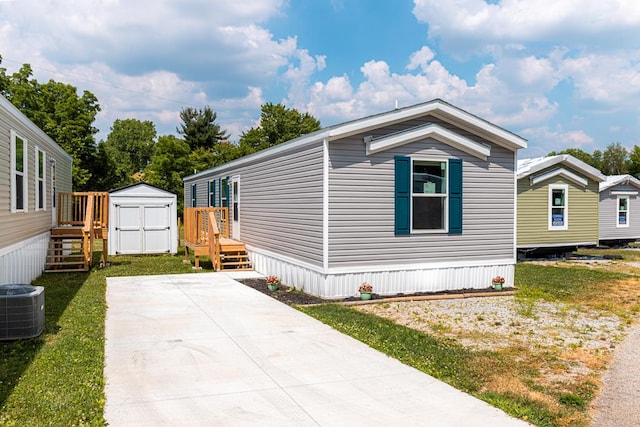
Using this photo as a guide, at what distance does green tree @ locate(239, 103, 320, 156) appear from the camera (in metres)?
43.9

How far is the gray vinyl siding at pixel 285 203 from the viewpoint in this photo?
31.5 feet

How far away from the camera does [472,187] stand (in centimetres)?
1039

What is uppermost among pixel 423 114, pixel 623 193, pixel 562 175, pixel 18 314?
pixel 423 114

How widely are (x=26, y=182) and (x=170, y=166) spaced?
26.7 metres

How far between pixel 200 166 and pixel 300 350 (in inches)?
1321

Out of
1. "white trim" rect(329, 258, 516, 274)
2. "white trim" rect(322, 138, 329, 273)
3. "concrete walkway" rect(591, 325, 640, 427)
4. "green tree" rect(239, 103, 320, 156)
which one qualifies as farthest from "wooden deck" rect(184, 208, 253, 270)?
"green tree" rect(239, 103, 320, 156)

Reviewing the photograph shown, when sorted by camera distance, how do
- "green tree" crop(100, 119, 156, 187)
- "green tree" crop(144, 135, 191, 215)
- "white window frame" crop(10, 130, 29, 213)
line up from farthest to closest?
"green tree" crop(100, 119, 156, 187) → "green tree" crop(144, 135, 191, 215) → "white window frame" crop(10, 130, 29, 213)

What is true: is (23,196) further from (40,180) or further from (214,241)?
(214,241)

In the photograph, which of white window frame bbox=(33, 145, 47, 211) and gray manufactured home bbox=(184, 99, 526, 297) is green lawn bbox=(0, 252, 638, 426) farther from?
white window frame bbox=(33, 145, 47, 211)

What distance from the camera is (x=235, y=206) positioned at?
15320 millimetres

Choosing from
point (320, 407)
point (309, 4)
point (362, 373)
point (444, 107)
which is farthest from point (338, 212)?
point (309, 4)

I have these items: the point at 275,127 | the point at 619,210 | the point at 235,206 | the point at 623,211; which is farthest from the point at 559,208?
the point at 275,127

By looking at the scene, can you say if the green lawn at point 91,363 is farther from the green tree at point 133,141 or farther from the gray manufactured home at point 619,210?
the green tree at point 133,141

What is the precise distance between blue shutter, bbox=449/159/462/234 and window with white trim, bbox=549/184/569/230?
28.9ft
